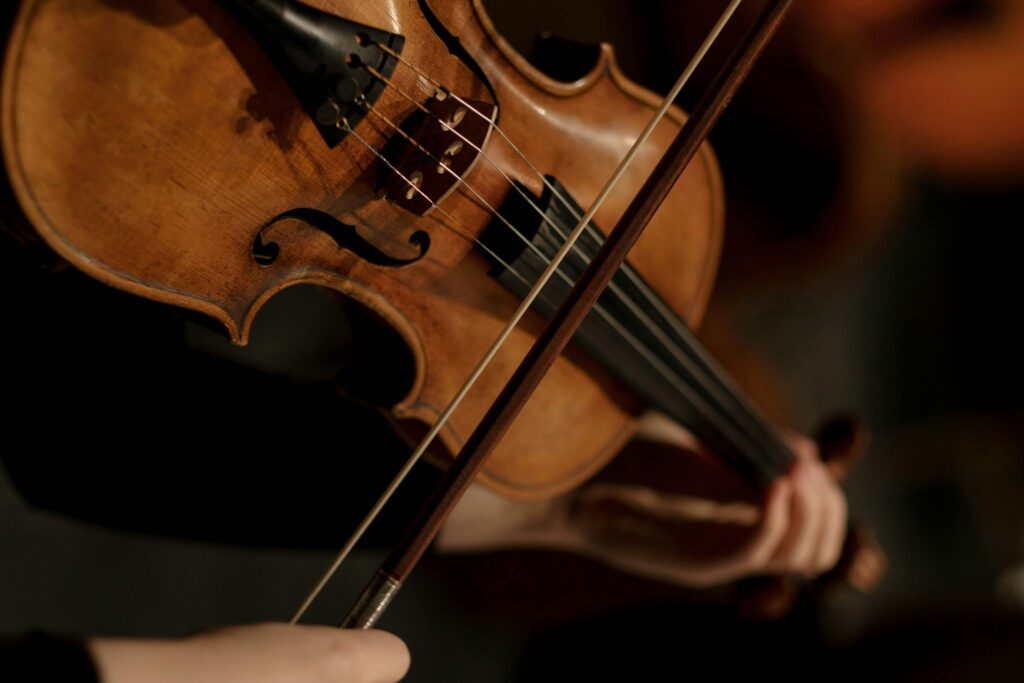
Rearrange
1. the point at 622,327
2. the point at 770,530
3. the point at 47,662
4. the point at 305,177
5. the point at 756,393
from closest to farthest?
1. the point at 47,662
2. the point at 305,177
3. the point at 622,327
4. the point at 770,530
5. the point at 756,393

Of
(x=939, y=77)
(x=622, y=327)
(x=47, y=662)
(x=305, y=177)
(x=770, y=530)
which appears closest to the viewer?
(x=47, y=662)

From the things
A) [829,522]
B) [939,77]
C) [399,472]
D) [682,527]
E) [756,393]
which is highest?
[939,77]

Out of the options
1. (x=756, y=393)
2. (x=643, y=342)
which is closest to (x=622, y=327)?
(x=643, y=342)

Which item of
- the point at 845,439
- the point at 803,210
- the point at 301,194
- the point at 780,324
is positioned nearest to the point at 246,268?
the point at 301,194

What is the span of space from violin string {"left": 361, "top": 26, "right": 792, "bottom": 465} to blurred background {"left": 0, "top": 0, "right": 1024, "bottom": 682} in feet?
0.55

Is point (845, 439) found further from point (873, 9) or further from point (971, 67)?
point (971, 67)

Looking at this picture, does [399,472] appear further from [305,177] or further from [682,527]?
[682,527]

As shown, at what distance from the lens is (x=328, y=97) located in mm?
479

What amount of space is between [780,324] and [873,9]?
698 millimetres

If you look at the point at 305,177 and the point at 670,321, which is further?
the point at 670,321

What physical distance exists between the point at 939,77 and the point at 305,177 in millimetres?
1838

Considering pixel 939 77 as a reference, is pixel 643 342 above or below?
below

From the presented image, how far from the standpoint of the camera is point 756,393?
152 cm

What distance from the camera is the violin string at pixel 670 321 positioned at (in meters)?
0.55
